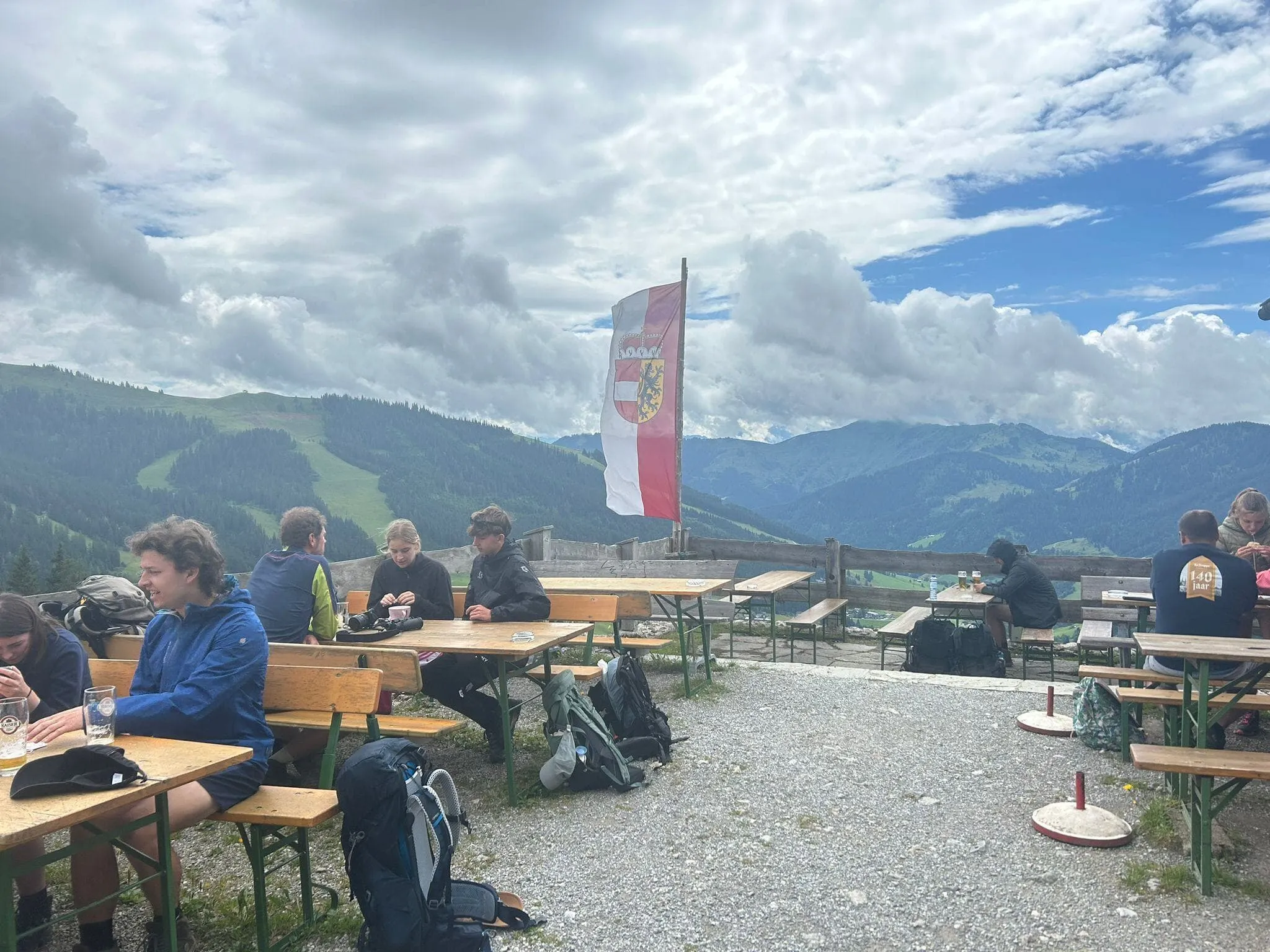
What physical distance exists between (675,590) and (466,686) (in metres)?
2.17

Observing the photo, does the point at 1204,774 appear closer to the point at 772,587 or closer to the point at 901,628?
the point at 901,628

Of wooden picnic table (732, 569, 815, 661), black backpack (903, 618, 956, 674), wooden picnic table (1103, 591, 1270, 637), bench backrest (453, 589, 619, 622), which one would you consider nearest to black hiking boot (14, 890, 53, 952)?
bench backrest (453, 589, 619, 622)

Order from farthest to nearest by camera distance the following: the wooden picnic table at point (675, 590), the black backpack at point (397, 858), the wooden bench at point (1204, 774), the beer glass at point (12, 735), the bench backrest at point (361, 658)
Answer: the wooden picnic table at point (675, 590) → the bench backrest at point (361, 658) → the wooden bench at point (1204, 774) → the black backpack at point (397, 858) → the beer glass at point (12, 735)

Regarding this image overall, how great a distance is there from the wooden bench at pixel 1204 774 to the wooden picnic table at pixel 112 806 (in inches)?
151

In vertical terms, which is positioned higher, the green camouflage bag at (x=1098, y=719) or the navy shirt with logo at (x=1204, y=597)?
the navy shirt with logo at (x=1204, y=597)

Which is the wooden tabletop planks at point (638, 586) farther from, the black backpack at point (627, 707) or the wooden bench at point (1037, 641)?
the wooden bench at point (1037, 641)

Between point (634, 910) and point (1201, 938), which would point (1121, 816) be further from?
point (634, 910)

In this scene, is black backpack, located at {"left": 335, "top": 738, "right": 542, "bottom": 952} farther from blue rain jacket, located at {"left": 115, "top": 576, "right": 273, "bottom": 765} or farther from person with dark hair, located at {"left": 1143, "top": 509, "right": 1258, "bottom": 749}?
person with dark hair, located at {"left": 1143, "top": 509, "right": 1258, "bottom": 749}

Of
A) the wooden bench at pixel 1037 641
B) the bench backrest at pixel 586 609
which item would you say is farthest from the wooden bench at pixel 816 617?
the bench backrest at pixel 586 609

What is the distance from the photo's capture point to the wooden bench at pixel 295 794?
347 centimetres

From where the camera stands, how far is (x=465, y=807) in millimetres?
5145

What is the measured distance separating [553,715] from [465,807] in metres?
0.73

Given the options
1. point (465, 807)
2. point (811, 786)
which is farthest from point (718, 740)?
point (465, 807)

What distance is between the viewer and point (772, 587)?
32.4 ft
